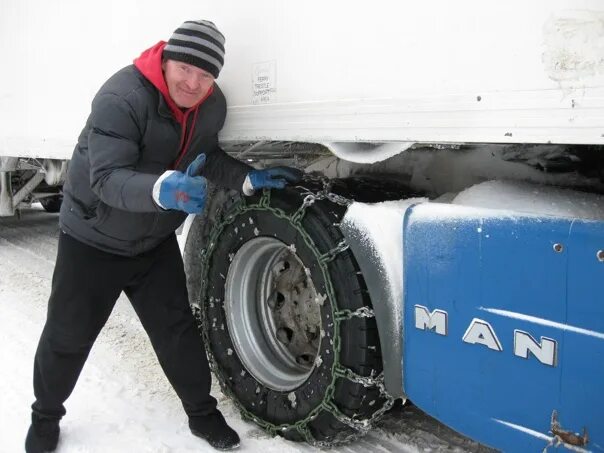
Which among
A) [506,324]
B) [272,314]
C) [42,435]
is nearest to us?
[506,324]

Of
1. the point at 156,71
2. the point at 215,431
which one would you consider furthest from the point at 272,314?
the point at 156,71

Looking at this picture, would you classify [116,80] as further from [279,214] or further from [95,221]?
[279,214]

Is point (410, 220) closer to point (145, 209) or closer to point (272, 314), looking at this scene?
point (145, 209)

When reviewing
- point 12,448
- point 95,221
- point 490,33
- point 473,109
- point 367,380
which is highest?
point 490,33

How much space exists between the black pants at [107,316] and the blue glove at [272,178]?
19.8 inches

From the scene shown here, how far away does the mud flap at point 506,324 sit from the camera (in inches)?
54.6

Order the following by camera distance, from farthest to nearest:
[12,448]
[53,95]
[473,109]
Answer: [53,95] → [12,448] → [473,109]

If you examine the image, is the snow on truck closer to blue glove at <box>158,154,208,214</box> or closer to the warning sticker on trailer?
the warning sticker on trailer

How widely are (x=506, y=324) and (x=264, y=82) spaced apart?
1158 mm

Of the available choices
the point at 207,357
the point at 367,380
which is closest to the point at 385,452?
the point at 367,380

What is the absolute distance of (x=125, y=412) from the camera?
8.66 ft

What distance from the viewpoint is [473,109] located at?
1471 millimetres

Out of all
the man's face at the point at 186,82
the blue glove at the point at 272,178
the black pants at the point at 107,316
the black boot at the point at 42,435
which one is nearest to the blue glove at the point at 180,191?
the man's face at the point at 186,82

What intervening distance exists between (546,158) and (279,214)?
0.96 metres
